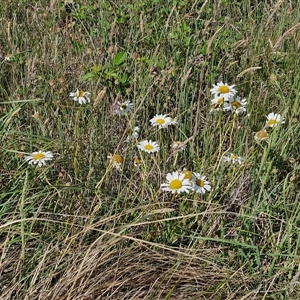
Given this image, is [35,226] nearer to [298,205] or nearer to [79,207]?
[79,207]

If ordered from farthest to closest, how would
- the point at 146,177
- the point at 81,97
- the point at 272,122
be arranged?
the point at 81,97, the point at 272,122, the point at 146,177

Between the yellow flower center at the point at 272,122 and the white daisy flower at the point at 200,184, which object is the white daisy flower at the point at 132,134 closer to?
the white daisy flower at the point at 200,184

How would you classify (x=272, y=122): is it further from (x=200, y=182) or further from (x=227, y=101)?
(x=200, y=182)

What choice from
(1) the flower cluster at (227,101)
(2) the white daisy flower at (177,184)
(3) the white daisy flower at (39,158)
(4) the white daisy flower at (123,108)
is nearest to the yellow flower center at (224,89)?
(1) the flower cluster at (227,101)

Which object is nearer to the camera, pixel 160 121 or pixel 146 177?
pixel 146 177

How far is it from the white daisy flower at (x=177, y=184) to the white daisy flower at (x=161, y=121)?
0.25 meters

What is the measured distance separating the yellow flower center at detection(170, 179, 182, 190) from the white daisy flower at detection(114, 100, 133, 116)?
1.22 feet

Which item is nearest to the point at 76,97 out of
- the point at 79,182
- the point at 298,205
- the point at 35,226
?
the point at 79,182

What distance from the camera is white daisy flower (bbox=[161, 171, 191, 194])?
1474 mm

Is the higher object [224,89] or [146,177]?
[224,89]

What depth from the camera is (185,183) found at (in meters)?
1.49

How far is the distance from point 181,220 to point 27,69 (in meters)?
0.95

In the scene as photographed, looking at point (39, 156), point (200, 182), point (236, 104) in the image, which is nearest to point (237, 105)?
point (236, 104)

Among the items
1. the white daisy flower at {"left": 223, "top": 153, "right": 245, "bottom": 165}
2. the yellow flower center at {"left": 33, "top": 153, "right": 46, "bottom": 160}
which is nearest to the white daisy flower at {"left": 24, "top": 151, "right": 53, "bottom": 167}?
the yellow flower center at {"left": 33, "top": 153, "right": 46, "bottom": 160}
